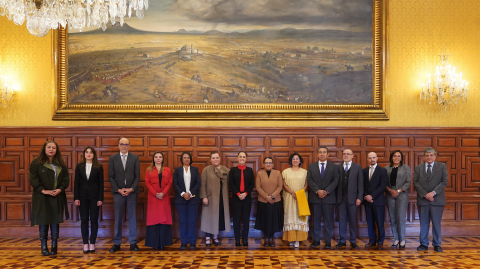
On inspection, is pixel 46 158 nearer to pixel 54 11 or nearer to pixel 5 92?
pixel 5 92

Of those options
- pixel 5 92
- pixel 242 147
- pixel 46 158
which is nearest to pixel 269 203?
pixel 242 147

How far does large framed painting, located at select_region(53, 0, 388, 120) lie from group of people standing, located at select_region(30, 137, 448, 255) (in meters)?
1.34

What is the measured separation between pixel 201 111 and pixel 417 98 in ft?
13.5

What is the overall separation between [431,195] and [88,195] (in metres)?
5.37

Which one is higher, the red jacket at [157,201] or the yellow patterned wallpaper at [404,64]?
the yellow patterned wallpaper at [404,64]

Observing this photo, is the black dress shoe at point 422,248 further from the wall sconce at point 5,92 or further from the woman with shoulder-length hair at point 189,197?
the wall sconce at point 5,92

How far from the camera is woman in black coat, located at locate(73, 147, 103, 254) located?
6.01m

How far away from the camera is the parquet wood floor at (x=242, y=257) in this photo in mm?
5266

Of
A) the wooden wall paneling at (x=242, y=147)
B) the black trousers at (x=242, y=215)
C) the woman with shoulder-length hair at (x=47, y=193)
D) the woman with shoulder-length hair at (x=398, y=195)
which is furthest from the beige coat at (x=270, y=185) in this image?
the woman with shoulder-length hair at (x=47, y=193)

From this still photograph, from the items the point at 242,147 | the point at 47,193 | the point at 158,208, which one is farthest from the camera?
the point at 242,147

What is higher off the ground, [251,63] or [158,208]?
[251,63]

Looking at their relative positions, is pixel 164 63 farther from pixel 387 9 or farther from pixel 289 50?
pixel 387 9

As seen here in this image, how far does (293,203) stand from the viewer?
6.52m

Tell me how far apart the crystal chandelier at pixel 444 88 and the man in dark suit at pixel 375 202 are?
1966 mm
